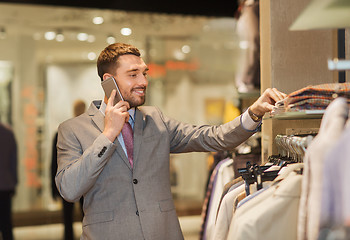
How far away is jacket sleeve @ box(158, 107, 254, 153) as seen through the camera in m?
2.48

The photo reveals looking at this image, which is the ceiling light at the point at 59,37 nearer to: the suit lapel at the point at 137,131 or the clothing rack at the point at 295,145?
the suit lapel at the point at 137,131

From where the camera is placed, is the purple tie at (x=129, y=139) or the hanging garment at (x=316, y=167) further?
the purple tie at (x=129, y=139)

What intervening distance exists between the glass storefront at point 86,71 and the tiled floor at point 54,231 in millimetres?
338

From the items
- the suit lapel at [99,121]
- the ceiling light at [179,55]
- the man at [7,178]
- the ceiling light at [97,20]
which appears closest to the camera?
the suit lapel at [99,121]

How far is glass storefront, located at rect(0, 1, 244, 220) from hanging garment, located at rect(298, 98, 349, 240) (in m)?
6.34

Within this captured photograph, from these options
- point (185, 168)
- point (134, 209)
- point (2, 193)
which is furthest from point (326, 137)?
point (185, 168)

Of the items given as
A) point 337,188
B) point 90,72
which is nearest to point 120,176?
point 337,188

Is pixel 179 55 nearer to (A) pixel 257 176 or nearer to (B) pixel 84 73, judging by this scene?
(B) pixel 84 73

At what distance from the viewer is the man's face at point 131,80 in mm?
2529

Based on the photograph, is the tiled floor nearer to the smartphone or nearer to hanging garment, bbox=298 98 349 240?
the smartphone

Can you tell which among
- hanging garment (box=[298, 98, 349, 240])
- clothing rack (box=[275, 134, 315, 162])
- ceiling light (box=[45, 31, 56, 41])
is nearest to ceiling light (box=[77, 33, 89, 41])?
ceiling light (box=[45, 31, 56, 41])

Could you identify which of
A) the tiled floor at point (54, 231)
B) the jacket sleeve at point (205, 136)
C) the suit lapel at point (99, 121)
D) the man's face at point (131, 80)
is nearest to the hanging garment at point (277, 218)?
the jacket sleeve at point (205, 136)

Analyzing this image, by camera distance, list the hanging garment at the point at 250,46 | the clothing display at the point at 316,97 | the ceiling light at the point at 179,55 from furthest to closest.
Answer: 1. the ceiling light at the point at 179,55
2. the hanging garment at the point at 250,46
3. the clothing display at the point at 316,97

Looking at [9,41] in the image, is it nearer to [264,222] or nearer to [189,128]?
[189,128]
